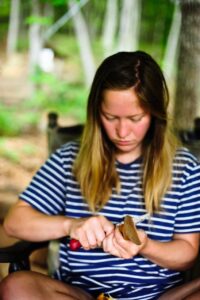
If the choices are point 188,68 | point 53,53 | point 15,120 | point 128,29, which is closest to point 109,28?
point 128,29

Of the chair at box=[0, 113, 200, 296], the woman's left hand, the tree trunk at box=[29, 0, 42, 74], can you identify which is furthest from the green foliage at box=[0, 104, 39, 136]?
the woman's left hand

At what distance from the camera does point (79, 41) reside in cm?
410

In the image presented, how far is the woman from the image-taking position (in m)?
1.57

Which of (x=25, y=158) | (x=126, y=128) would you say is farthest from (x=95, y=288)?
(x=25, y=158)

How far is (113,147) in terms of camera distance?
1770 mm

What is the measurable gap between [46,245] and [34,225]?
0.16 m

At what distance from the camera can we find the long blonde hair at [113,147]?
1.58 metres

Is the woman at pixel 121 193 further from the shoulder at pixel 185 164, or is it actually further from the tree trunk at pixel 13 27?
the tree trunk at pixel 13 27

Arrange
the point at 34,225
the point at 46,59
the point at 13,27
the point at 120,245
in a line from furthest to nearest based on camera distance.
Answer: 1. the point at 46,59
2. the point at 13,27
3. the point at 34,225
4. the point at 120,245

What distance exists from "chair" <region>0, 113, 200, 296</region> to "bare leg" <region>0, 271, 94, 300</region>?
0.14 m

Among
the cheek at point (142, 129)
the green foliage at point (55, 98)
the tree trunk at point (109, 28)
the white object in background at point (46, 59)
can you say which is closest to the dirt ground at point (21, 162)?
the green foliage at point (55, 98)

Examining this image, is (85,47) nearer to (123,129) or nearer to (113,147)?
(113,147)

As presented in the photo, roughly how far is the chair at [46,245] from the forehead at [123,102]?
1.67 feet

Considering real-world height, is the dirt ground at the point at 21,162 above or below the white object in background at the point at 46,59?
below
